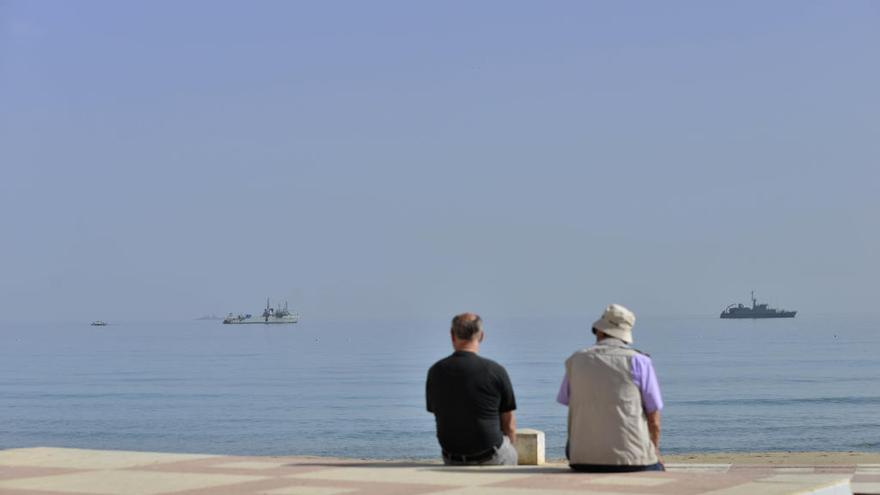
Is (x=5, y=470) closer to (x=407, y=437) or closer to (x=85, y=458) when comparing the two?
(x=85, y=458)

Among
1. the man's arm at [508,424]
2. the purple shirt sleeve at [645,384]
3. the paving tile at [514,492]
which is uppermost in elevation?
the purple shirt sleeve at [645,384]

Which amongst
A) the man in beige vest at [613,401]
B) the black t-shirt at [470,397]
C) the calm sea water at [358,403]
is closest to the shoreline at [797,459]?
the calm sea water at [358,403]

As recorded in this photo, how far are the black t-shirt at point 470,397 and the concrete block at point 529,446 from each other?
3.80 m

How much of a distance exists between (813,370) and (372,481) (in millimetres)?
92401

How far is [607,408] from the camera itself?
10016mm

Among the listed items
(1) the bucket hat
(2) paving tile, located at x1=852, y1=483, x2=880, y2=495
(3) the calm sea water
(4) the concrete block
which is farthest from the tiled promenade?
(3) the calm sea water

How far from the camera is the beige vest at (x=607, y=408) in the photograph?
10008 millimetres

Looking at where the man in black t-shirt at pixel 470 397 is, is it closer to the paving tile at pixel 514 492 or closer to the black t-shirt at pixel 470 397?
the black t-shirt at pixel 470 397

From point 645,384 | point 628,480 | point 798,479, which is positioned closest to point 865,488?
point 798,479

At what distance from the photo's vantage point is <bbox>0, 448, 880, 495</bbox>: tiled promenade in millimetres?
9538

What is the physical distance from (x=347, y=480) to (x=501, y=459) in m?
1.45

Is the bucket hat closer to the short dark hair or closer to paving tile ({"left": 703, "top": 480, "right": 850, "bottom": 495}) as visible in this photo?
the short dark hair

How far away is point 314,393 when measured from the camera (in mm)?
81812

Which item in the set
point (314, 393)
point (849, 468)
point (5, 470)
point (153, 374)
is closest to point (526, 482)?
point (5, 470)
